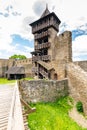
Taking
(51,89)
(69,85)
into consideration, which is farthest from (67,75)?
(51,89)

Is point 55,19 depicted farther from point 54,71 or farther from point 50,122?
point 50,122

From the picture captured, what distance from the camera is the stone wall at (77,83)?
60.1 ft

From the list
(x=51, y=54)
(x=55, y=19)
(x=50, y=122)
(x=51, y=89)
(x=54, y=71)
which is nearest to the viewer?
(x=50, y=122)

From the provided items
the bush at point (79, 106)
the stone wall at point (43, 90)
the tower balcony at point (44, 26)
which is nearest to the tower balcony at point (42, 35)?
the tower balcony at point (44, 26)

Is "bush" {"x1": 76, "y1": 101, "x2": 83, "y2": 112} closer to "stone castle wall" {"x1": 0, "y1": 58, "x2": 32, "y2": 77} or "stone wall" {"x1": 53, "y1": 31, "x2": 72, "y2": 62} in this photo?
"stone wall" {"x1": 53, "y1": 31, "x2": 72, "y2": 62}

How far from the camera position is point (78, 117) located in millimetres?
16719

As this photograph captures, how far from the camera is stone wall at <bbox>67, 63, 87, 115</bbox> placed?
18.3m

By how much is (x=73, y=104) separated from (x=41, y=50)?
696 inches

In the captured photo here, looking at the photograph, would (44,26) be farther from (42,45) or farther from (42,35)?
(42,45)

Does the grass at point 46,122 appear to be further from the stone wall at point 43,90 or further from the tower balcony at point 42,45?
the tower balcony at point 42,45

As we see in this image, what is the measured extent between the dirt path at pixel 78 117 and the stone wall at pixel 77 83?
1048 mm

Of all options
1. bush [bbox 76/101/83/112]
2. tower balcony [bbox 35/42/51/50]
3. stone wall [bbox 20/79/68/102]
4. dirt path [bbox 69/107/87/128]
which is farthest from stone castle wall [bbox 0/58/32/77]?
dirt path [bbox 69/107/87/128]

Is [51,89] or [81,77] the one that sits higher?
[81,77]

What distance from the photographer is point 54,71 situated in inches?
1011
